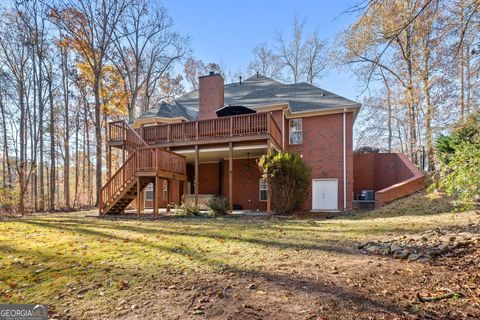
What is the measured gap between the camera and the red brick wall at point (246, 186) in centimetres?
1773

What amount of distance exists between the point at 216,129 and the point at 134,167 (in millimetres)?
4325

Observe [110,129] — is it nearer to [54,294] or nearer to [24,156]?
[24,156]

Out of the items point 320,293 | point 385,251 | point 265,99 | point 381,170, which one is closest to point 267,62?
point 265,99

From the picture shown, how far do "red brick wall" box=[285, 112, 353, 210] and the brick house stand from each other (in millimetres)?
54

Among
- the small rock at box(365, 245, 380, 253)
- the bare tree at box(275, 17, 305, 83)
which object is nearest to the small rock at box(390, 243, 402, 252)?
the small rock at box(365, 245, 380, 253)

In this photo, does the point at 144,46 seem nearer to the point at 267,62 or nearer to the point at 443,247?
the point at 267,62

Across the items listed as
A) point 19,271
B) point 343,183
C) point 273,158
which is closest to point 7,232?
point 19,271

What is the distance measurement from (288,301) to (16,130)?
2958 cm

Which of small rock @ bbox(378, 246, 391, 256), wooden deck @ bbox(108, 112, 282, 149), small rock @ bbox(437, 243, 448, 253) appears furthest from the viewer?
wooden deck @ bbox(108, 112, 282, 149)

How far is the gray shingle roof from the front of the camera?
17406 mm

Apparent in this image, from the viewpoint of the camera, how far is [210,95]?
1850 centimetres

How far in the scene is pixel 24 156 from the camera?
2033 cm

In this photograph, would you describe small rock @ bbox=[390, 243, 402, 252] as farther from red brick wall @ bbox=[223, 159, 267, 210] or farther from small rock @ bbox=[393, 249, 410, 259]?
red brick wall @ bbox=[223, 159, 267, 210]

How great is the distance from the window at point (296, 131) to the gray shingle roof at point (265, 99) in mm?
770
